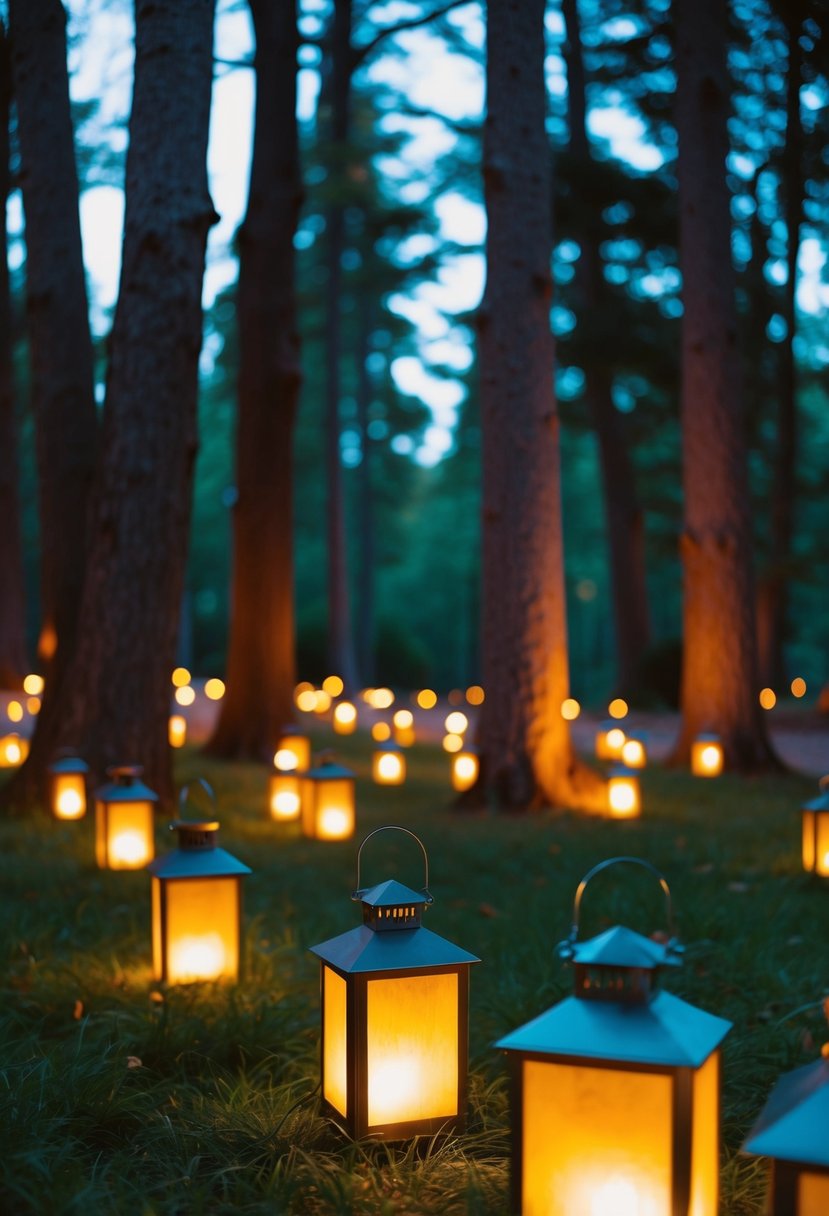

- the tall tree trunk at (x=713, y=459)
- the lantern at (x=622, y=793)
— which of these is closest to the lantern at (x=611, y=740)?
the tall tree trunk at (x=713, y=459)

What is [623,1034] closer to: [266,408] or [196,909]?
[196,909]

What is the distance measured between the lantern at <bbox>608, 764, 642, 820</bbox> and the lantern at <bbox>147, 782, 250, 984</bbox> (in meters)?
5.21

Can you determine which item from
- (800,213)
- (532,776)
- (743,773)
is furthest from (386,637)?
(532,776)

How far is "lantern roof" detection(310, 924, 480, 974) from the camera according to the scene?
295 centimetres

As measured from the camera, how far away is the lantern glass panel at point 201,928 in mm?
4438

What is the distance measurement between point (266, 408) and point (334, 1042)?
10667mm

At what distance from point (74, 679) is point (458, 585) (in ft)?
116

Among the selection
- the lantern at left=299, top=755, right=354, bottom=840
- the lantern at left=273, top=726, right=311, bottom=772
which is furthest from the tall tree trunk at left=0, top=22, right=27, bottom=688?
the lantern at left=299, top=755, right=354, bottom=840

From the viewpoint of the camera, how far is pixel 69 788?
319 inches

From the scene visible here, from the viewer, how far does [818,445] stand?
116 ft

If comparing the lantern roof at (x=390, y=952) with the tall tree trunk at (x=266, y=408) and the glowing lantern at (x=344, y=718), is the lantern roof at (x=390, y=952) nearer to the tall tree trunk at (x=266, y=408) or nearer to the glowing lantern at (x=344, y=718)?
the tall tree trunk at (x=266, y=408)

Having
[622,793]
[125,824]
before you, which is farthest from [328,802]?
[622,793]

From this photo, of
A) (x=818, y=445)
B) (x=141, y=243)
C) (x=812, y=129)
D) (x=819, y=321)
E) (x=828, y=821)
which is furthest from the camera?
(x=818, y=445)

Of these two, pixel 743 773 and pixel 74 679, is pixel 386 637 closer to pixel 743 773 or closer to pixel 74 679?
pixel 743 773
